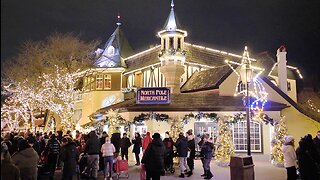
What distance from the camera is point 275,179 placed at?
13727 millimetres

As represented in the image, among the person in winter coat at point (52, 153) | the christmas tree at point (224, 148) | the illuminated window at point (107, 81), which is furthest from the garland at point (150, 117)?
the illuminated window at point (107, 81)

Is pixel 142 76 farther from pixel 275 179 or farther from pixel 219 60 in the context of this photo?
pixel 275 179

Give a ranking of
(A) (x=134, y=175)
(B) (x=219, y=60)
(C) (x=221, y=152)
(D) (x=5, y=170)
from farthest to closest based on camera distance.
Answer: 1. (B) (x=219, y=60)
2. (C) (x=221, y=152)
3. (A) (x=134, y=175)
4. (D) (x=5, y=170)

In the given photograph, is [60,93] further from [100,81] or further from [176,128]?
[176,128]

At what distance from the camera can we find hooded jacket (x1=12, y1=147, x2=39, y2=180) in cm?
755

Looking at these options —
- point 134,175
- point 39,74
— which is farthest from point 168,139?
point 39,74

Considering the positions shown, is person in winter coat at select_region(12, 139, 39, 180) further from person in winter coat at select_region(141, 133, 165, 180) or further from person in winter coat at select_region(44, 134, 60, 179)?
person in winter coat at select_region(44, 134, 60, 179)

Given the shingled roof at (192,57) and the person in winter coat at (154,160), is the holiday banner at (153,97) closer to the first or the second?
the shingled roof at (192,57)

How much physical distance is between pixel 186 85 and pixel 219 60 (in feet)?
27.1

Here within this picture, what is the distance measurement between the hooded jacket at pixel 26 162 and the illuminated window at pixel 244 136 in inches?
605

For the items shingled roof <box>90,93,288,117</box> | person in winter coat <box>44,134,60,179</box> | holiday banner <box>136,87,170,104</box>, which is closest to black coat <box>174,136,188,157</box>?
person in winter coat <box>44,134,60,179</box>

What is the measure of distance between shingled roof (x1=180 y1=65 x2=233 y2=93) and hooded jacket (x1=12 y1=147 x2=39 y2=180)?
54.0 feet

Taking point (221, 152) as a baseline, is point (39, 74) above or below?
above

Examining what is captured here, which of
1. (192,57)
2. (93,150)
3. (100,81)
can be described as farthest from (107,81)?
(93,150)
